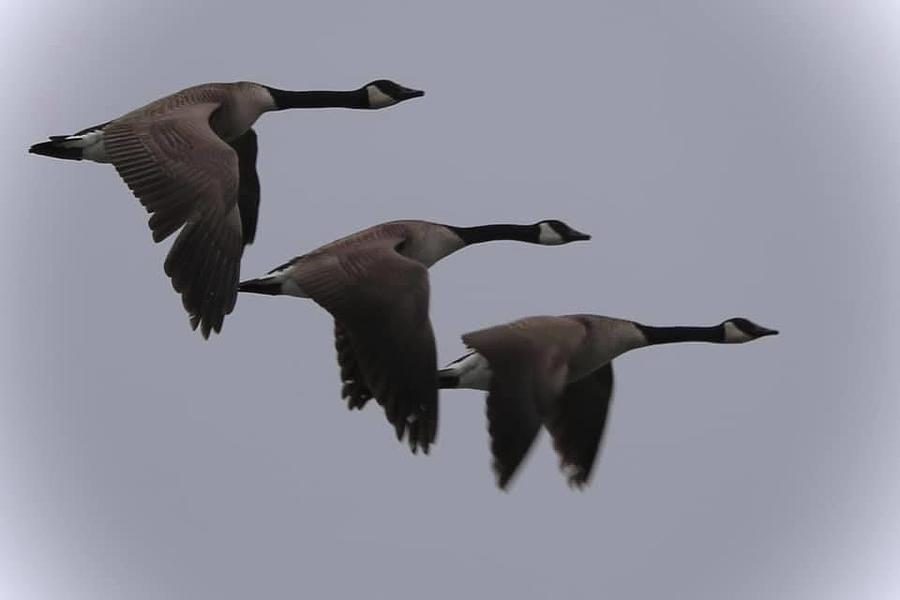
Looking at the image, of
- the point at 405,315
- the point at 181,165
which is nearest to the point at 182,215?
the point at 181,165

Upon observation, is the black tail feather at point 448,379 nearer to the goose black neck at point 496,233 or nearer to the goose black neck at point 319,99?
the goose black neck at point 496,233

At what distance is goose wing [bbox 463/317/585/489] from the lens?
2200cm

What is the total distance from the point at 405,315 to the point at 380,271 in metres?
0.63

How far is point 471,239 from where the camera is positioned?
83.4 feet

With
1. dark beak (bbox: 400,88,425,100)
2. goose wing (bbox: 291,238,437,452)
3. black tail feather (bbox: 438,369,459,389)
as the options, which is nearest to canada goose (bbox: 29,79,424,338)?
goose wing (bbox: 291,238,437,452)

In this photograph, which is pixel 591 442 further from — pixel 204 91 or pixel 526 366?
pixel 204 91

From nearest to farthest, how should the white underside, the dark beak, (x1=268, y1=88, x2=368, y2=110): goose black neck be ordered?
1. the white underside
2. (x1=268, y1=88, x2=368, y2=110): goose black neck
3. the dark beak

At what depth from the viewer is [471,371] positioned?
23.5 meters

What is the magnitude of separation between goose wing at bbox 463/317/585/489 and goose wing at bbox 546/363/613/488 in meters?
1.53

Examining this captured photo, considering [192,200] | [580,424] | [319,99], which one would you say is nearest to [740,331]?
[580,424]

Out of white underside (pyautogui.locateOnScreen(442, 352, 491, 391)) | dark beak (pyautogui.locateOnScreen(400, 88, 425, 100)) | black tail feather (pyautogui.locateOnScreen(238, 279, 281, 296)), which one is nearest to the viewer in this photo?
white underside (pyautogui.locateOnScreen(442, 352, 491, 391))

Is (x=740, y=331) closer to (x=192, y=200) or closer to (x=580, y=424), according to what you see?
(x=580, y=424)

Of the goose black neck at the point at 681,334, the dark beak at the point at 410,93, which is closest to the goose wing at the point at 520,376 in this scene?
the goose black neck at the point at 681,334

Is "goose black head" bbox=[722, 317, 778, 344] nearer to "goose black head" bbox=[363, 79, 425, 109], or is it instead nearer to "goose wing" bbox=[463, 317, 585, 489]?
"goose wing" bbox=[463, 317, 585, 489]
